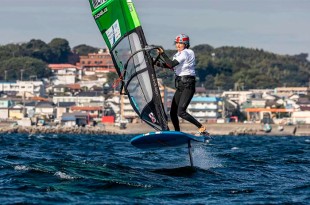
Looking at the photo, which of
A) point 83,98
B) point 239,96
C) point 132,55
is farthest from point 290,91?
point 132,55

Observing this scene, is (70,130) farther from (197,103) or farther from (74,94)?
(74,94)

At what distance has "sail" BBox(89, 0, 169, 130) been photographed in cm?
1617

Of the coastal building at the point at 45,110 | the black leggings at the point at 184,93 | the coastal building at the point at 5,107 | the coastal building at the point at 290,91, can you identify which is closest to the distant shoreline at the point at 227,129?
the coastal building at the point at 45,110

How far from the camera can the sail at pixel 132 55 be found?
16172 mm

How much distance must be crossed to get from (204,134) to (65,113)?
110m

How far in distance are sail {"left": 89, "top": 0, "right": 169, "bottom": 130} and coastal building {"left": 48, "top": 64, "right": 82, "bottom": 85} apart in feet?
538

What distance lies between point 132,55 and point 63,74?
555 feet

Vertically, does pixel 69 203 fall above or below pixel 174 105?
below

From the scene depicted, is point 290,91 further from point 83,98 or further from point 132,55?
point 132,55

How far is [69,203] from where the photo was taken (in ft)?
38.3

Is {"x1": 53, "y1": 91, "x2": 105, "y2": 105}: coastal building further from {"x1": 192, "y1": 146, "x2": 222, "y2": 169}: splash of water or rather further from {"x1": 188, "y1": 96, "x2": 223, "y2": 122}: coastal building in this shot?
{"x1": 192, "y1": 146, "x2": 222, "y2": 169}: splash of water

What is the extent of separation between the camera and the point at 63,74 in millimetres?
184500

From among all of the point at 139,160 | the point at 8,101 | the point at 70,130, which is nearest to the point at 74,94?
the point at 8,101

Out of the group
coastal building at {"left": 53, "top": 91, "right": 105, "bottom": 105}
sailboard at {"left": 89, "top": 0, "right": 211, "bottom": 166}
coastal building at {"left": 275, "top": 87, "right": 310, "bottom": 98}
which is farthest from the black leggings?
coastal building at {"left": 275, "top": 87, "right": 310, "bottom": 98}
